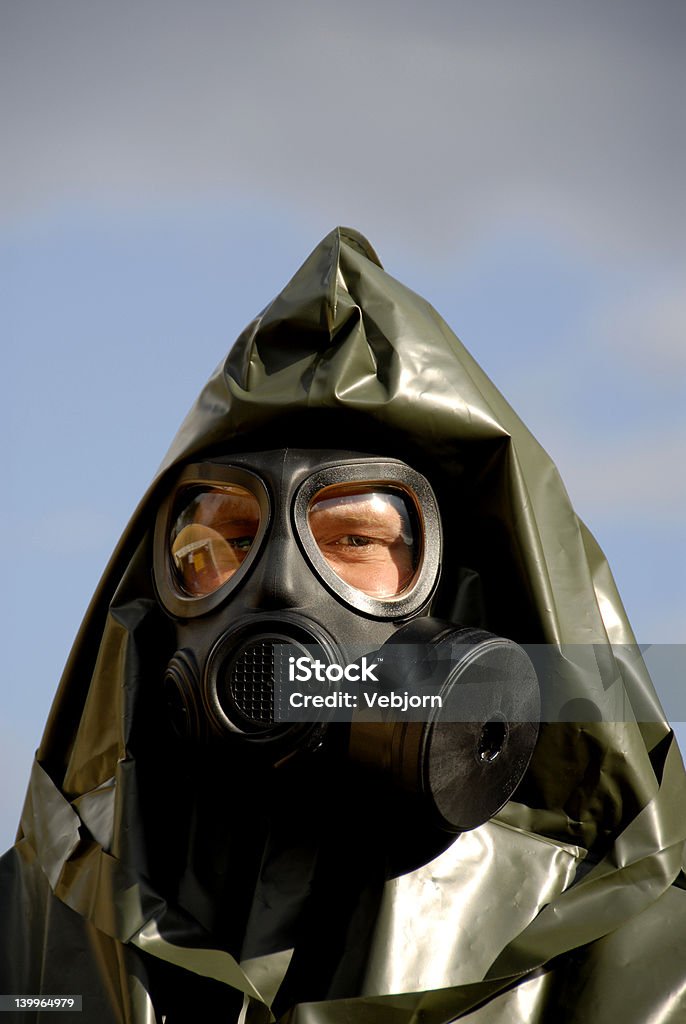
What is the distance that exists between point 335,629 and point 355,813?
0.35 meters

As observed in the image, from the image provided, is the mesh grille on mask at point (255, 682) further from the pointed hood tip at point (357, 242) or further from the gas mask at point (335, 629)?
the pointed hood tip at point (357, 242)

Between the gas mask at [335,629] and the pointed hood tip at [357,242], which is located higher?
the pointed hood tip at [357,242]

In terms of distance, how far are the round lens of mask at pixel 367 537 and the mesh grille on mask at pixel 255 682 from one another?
256mm

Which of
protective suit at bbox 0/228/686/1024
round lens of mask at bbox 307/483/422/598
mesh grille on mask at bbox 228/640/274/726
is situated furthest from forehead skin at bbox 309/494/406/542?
mesh grille on mask at bbox 228/640/274/726

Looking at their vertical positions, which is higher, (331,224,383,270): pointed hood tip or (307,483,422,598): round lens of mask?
(331,224,383,270): pointed hood tip

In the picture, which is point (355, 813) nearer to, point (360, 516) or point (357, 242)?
point (360, 516)

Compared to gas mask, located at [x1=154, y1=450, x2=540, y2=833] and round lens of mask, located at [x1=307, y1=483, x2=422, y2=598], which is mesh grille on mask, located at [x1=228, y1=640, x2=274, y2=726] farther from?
round lens of mask, located at [x1=307, y1=483, x2=422, y2=598]

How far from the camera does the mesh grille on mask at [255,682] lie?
218cm

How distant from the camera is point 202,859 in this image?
2.39 m

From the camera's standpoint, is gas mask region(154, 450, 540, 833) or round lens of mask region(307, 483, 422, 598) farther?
round lens of mask region(307, 483, 422, 598)

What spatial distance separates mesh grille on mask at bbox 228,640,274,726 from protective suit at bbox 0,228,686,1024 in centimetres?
9

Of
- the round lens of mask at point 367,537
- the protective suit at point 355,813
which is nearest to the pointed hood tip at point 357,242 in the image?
the protective suit at point 355,813

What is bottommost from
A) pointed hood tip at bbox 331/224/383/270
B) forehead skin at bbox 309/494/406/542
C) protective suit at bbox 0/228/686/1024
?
protective suit at bbox 0/228/686/1024

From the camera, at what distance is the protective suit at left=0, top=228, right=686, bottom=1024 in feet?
6.87
